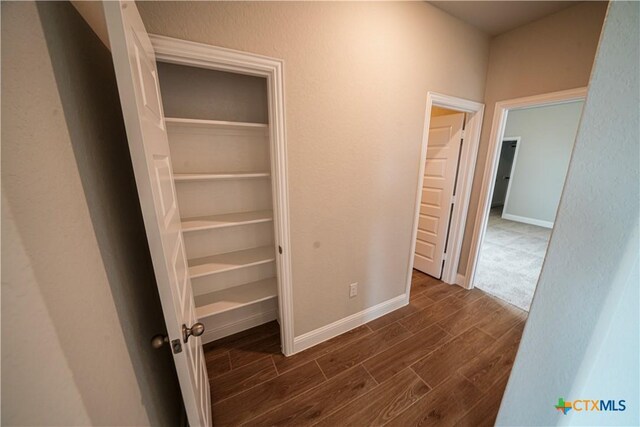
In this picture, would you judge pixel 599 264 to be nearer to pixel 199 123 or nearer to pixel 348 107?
pixel 348 107

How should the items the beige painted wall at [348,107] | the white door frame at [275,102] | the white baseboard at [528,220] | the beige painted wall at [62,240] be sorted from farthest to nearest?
the white baseboard at [528,220] < the beige painted wall at [348,107] < the white door frame at [275,102] < the beige painted wall at [62,240]

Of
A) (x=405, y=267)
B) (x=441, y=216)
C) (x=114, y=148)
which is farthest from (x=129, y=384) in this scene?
(x=441, y=216)

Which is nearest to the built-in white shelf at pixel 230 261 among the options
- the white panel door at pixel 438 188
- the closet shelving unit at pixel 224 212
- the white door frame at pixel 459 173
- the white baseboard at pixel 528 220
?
the closet shelving unit at pixel 224 212

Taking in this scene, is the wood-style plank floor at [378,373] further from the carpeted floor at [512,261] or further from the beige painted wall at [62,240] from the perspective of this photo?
the beige painted wall at [62,240]

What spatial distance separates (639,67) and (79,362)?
4.93ft

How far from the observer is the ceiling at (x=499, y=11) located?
1.70 metres

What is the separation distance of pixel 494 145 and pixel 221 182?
258 centimetres

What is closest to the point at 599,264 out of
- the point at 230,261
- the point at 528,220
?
the point at 230,261

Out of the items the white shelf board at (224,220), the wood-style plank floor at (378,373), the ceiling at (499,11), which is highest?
the ceiling at (499,11)

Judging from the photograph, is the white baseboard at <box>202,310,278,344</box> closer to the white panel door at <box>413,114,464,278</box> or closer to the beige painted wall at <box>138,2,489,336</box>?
the beige painted wall at <box>138,2,489,336</box>

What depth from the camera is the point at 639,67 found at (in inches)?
21.7

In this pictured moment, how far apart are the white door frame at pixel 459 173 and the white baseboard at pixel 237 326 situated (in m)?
1.45

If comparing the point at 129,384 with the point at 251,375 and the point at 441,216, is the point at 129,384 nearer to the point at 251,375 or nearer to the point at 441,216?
the point at 251,375

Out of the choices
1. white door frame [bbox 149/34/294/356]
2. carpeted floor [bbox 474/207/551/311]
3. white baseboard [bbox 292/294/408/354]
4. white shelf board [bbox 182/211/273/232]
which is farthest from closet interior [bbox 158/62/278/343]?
carpeted floor [bbox 474/207/551/311]
